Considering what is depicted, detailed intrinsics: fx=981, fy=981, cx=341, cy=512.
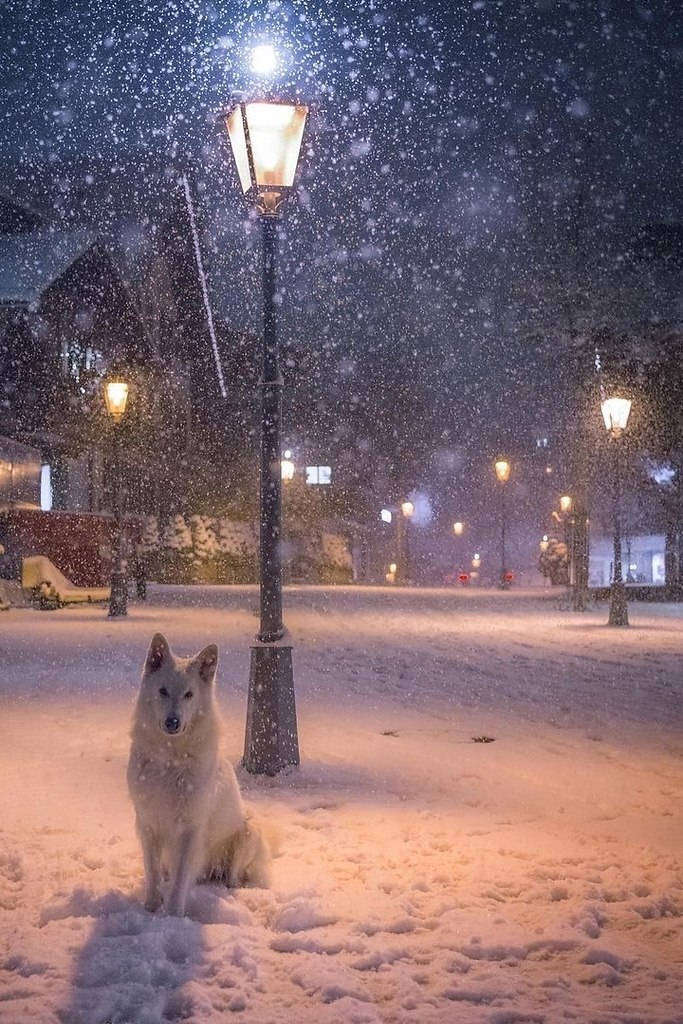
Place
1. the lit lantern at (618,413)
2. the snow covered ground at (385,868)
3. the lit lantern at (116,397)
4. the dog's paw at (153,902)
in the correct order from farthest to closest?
the lit lantern at (618,413) → the lit lantern at (116,397) → the dog's paw at (153,902) → the snow covered ground at (385,868)

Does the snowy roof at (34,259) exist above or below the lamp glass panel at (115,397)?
above

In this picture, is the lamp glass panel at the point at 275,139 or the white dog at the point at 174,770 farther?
the lamp glass panel at the point at 275,139

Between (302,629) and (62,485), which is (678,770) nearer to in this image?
(302,629)

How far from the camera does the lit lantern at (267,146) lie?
786 centimetres

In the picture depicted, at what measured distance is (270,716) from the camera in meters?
7.82

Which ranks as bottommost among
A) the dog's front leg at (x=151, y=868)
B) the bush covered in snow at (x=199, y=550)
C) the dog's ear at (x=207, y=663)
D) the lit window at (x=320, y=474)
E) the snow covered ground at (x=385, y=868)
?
the snow covered ground at (x=385, y=868)

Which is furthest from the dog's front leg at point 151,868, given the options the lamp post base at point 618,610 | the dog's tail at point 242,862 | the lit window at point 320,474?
the lit window at point 320,474

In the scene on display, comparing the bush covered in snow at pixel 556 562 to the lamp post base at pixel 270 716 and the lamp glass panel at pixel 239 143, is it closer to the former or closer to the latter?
the lamp post base at pixel 270 716

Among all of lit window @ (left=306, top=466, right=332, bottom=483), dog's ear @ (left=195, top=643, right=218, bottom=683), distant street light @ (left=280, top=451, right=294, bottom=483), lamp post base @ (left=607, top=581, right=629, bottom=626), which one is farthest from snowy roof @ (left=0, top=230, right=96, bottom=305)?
lit window @ (left=306, top=466, right=332, bottom=483)

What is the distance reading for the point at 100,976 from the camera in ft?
12.5

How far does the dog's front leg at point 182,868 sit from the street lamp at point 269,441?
309 cm

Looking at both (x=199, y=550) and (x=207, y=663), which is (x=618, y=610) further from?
(x=199, y=550)

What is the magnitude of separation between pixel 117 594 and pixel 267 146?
50.8 ft

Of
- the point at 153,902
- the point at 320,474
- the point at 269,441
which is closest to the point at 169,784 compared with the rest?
the point at 153,902
